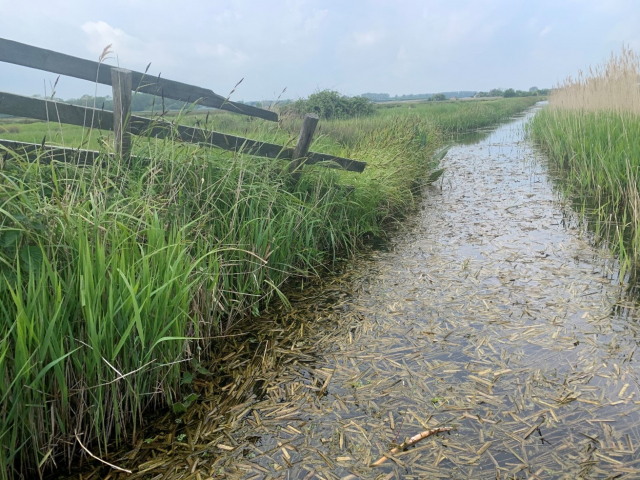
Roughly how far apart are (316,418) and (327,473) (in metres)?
0.43

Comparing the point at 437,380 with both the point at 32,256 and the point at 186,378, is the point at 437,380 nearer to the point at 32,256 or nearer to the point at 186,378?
the point at 186,378

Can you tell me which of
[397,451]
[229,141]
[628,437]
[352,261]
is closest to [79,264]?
[397,451]

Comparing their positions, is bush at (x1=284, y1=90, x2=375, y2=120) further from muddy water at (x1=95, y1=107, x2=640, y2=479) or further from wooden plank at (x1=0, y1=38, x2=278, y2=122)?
muddy water at (x1=95, y1=107, x2=640, y2=479)

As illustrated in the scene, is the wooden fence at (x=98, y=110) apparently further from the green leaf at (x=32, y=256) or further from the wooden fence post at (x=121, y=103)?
the green leaf at (x=32, y=256)

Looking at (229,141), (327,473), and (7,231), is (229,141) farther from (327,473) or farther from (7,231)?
(327,473)

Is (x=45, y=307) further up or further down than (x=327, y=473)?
further up

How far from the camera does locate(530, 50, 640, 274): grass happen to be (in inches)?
A: 224

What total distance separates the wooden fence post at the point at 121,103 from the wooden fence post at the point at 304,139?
1.74 meters

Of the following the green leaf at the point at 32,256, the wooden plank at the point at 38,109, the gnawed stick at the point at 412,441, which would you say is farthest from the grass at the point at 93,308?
the gnawed stick at the point at 412,441

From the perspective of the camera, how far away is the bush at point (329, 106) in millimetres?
15766

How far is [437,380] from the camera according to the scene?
2.94m

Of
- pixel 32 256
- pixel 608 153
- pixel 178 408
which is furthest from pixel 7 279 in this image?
pixel 608 153

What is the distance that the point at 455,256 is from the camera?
5336 mm

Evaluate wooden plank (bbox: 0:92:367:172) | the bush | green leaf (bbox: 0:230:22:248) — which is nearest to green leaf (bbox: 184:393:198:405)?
green leaf (bbox: 0:230:22:248)
